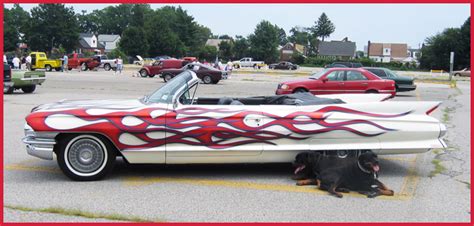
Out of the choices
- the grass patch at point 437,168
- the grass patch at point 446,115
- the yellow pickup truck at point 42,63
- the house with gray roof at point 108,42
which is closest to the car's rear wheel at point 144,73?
the yellow pickup truck at point 42,63

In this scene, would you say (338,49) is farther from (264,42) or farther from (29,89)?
(29,89)

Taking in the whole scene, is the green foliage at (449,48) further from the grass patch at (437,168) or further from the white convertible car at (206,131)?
the white convertible car at (206,131)

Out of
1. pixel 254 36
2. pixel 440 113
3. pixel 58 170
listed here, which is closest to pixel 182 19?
pixel 254 36

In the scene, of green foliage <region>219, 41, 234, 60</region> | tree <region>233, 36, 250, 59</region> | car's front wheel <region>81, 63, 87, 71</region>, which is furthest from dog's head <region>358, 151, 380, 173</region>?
tree <region>233, 36, 250, 59</region>

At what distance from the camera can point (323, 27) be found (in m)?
150

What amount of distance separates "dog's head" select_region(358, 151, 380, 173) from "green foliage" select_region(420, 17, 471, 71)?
76900 mm

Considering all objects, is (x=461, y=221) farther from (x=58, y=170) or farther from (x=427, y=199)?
(x=58, y=170)

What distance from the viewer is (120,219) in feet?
14.8

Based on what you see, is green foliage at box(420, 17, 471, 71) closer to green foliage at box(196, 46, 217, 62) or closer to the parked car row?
green foliage at box(196, 46, 217, 62)

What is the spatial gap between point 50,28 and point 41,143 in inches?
3608

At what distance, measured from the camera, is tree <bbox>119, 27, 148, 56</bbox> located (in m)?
86.4

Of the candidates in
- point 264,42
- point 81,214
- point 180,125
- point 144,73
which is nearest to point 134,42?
point 264,42

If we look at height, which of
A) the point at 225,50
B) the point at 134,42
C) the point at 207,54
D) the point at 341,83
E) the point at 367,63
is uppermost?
the point at 134,42

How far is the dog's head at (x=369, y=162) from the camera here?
221 inches
